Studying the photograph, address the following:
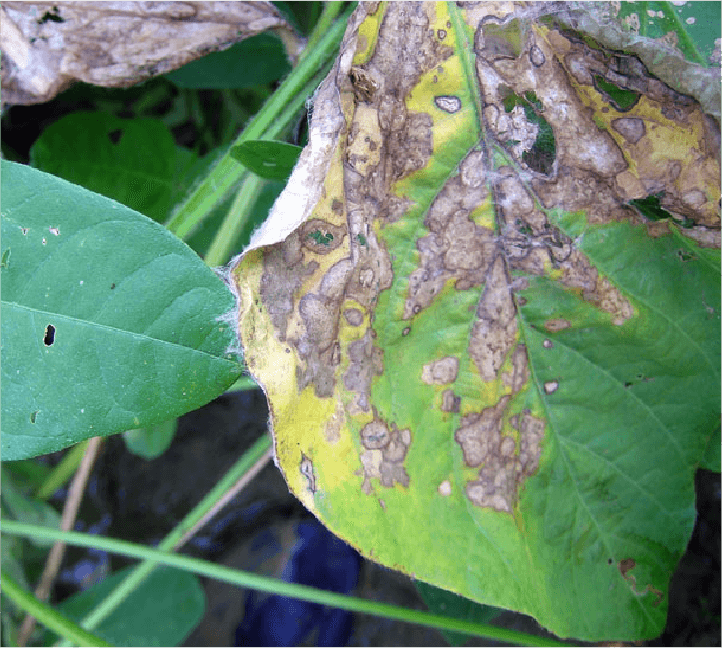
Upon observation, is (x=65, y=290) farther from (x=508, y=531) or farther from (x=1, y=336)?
(x=508, y=531)

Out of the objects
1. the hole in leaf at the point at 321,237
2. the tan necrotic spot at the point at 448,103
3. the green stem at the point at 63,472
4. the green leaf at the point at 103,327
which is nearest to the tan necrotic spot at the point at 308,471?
the green leaf at the point at 103,327

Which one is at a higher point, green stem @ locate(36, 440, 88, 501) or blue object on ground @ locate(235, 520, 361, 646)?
green stem @ locate(36, 440, 88, 501)

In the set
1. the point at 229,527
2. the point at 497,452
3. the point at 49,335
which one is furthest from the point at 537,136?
the point at 229,527

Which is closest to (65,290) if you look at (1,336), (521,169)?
(1,336)

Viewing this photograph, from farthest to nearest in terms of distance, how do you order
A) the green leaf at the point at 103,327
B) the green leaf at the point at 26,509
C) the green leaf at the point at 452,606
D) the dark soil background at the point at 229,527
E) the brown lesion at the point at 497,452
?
the dark soil background at the point at 229,527 → the green leaf at the point at 26,509 → the green leaf at the point at 452,606 → the brown lesion at the point at 497,452 → the green leaf at the point at 103,327

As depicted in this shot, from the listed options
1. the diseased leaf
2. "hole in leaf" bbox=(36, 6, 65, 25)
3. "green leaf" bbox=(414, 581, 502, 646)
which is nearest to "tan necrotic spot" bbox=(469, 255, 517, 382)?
the diseased leaf

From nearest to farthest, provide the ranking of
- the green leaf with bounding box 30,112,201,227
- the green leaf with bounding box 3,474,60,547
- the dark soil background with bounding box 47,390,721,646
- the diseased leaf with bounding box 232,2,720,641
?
the diseased leaf with bounding box 232,2,720,641
the green leaf with bounding box 30,112,201,227
the green leaf with bounding box 3,474,60,547
the dark soil background with bounding box 47,390,721,646

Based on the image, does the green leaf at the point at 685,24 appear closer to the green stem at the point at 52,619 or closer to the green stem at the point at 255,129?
the green stem at the point at 255,129

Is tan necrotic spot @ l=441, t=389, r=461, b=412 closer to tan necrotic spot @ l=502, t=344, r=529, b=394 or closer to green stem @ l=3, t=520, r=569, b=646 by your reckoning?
tan necrotic spot @ l=502, t=344, r=529, b=394
